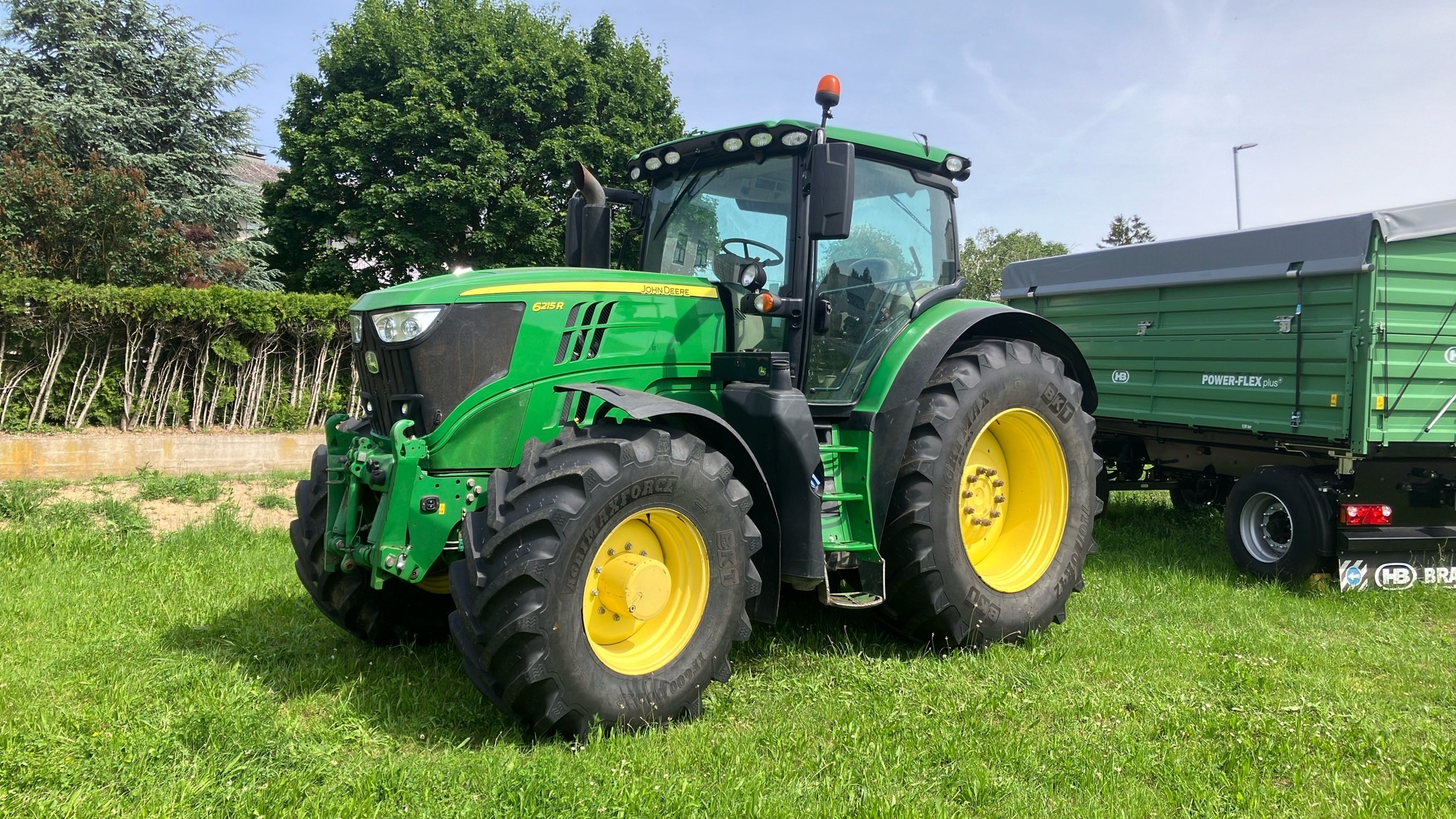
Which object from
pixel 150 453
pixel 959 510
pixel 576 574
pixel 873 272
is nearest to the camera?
pixel 576 574

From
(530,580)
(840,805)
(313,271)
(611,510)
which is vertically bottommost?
(840,805)

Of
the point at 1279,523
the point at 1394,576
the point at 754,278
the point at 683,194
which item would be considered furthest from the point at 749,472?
the point at 1394,576

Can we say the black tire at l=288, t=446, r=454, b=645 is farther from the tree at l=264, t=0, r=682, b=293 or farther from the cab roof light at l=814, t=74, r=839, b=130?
the tree at l=264, t=0, r=682, b=293

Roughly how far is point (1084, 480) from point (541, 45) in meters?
16.6

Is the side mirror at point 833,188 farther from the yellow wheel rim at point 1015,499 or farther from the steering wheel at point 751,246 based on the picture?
the yellow wheel rim at point 1015,499

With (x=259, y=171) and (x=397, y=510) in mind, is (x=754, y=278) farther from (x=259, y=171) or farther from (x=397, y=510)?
(x=259, y=171)

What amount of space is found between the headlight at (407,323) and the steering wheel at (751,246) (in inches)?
59.1

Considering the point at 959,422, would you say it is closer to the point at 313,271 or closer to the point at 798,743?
the point at 798,743

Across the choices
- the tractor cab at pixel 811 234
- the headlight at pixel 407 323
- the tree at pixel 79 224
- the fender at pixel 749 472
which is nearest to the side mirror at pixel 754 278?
the tractor cab at pixel 811 234

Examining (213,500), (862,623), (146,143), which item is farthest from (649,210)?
(146,143)

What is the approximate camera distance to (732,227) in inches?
181

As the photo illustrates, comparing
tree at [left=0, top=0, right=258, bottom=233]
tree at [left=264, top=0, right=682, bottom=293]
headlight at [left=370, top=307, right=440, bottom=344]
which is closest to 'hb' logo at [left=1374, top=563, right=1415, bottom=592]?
headlight at [left=370, top=307, right=440, bottom=344]

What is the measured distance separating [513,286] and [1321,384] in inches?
210

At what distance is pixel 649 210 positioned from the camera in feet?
16.5
